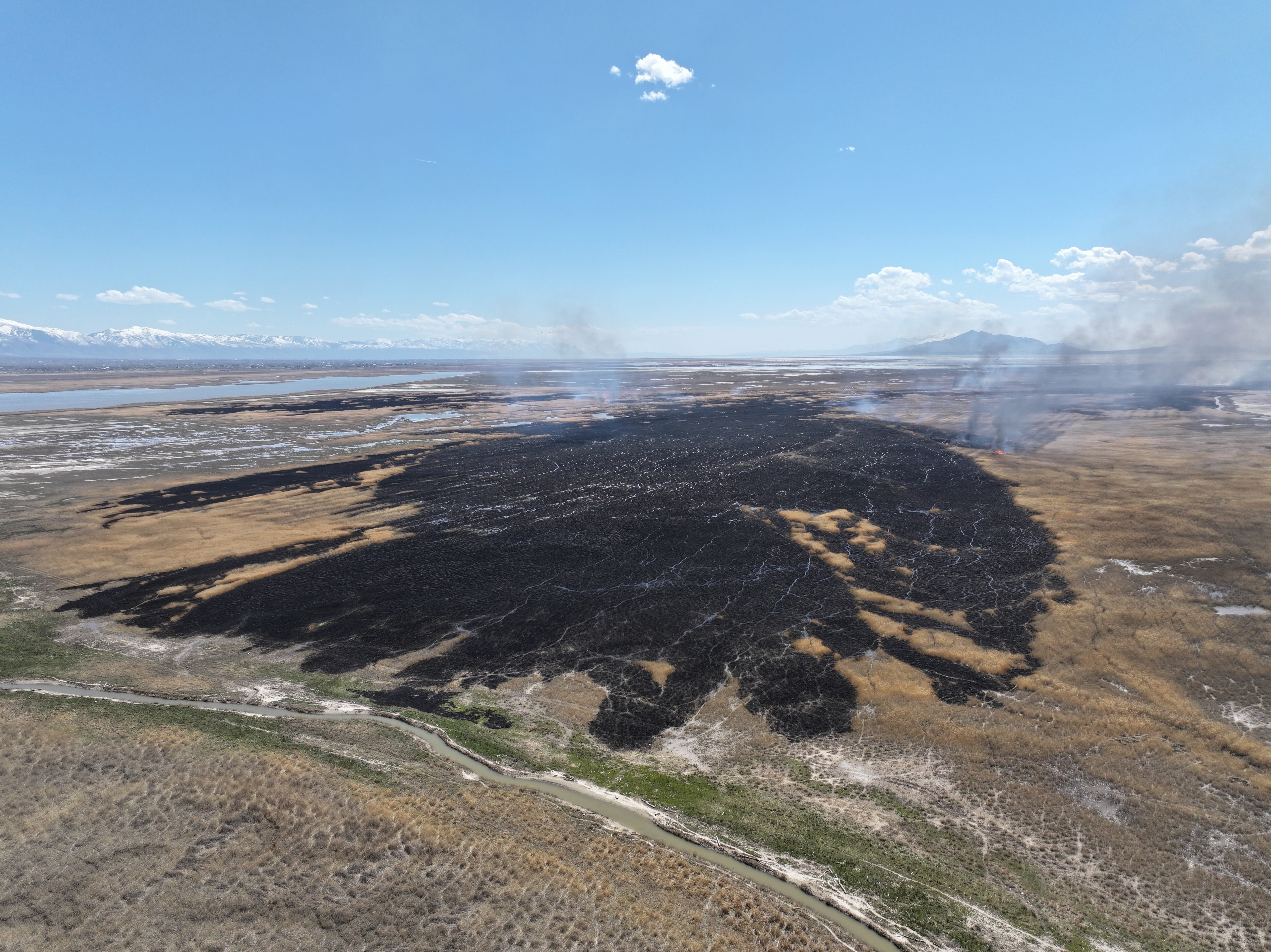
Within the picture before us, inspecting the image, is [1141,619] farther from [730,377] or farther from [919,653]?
[730,377]

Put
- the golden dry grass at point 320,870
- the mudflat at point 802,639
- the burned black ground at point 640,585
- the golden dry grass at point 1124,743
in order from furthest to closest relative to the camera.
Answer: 1. the burned black ground at point 640,585
2. the mudflat at point 802,639
3. the golden dry grass at point 1124,743
4. the golden dry grass at point 320,870

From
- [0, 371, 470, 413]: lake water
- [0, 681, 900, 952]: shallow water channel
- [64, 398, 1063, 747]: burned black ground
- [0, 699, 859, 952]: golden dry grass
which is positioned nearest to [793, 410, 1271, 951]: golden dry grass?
[64, 398, 1063, 747]: burned black ground

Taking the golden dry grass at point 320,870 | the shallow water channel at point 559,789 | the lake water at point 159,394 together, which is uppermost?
the lake water at point 159,394

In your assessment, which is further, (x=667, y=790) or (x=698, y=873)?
(x=667, y=790)

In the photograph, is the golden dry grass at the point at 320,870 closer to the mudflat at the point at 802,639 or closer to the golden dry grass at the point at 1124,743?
the mudflat at the point at 802,639

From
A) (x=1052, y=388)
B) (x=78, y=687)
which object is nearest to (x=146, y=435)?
(x=78, y=687)

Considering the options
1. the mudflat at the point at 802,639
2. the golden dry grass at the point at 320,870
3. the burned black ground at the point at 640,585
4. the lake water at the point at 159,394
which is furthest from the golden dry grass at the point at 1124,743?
the lake water at the point at 159,394

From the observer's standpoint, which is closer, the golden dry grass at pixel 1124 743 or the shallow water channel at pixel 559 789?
Result: the shallow water channel at pixel 559 789

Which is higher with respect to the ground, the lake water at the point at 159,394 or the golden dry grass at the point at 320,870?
the lake water at the point at 159,394
